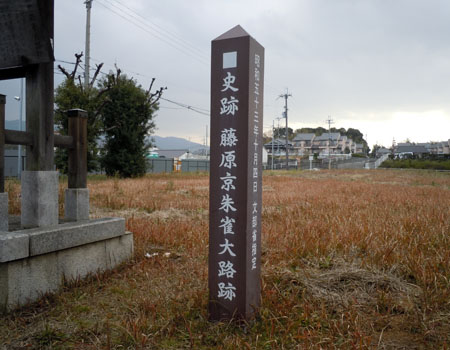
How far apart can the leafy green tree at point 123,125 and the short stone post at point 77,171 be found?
1711cm

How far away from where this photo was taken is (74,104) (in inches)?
742

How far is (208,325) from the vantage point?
8.46 ft

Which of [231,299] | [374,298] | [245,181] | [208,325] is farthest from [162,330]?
[374,298]

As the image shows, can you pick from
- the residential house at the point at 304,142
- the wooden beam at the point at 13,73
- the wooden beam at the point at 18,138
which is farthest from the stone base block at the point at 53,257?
the residential house at the point at 304,142

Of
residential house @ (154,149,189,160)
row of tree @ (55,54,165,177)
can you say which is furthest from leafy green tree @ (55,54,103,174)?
residential house @ (154,149,189,160)

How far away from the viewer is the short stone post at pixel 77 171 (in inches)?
162

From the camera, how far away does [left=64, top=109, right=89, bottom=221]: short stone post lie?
13.5ft

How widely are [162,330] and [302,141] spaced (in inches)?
3434

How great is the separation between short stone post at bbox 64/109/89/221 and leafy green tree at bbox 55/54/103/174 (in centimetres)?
1500

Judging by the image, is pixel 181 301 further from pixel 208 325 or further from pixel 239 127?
pixel 239 127

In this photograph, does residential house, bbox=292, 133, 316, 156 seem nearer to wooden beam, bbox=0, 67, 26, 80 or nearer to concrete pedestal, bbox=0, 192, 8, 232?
wooden beam, bbox=0, 67, 26, 80

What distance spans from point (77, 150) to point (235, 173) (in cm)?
246

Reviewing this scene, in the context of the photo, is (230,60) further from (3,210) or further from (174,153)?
(174,153)

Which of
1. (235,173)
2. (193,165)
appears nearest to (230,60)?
(235,173)
